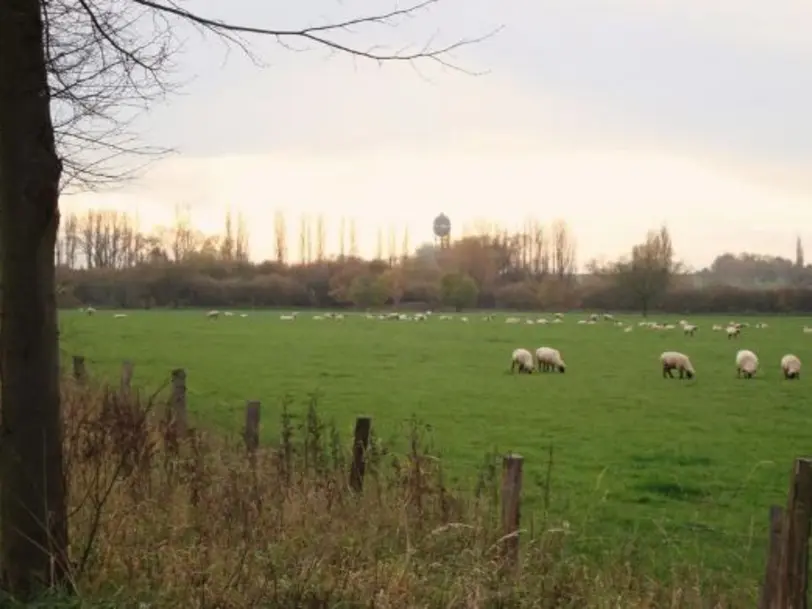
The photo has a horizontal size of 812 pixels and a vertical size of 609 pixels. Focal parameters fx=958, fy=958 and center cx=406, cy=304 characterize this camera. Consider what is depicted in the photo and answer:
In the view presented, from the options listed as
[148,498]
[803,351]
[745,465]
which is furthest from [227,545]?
[803,351]

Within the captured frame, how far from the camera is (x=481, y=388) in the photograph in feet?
98.9

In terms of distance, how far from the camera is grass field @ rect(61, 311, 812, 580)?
40.7 ft

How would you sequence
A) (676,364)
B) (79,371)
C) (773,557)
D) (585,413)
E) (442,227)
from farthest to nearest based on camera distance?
1. (442,227)
2. (676,364)
3. (585,413)
4. (79,371)
5. (773,557)

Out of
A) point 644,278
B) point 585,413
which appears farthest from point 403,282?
point 585,413

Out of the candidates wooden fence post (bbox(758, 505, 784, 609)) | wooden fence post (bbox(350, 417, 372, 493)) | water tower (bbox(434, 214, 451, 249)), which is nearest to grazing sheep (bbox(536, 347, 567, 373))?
wooden fence post (bbox(350, 417, 372, 493))

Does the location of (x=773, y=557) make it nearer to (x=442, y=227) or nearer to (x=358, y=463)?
(x=358, y=463)

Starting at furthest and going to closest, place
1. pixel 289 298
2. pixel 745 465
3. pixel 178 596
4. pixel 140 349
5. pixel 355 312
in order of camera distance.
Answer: pixel 289 298
pixel 355 312
pixel 140 349
pixel 745 465
pixel 178 596

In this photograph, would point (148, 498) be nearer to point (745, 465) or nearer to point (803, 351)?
point (745, 465)

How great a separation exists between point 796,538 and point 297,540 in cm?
323

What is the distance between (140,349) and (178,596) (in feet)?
137

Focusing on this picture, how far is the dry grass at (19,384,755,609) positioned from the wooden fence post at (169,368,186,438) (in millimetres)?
903

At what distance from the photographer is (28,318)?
5129 mm

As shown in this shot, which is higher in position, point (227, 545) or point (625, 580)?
point (227, 545)

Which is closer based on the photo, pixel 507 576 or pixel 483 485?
pixel 507 576
